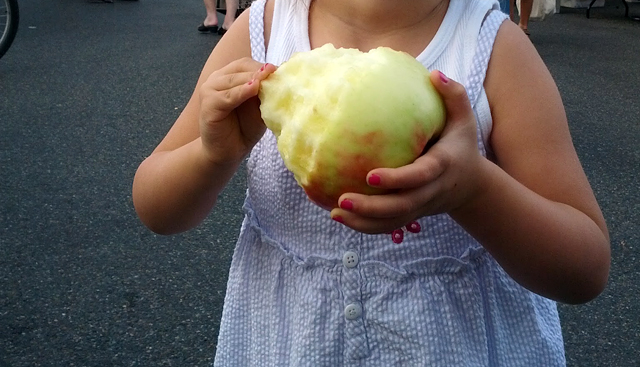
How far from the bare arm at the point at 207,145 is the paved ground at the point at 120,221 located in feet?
4.43

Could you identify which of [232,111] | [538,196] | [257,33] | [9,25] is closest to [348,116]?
[232,111]

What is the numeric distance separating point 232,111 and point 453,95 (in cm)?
34

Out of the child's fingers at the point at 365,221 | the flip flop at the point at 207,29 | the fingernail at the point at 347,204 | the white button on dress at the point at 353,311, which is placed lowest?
the flip flop at the point at 207,29

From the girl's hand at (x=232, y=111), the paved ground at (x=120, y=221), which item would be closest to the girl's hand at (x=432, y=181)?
the girl's hand at (x=232, y=111)

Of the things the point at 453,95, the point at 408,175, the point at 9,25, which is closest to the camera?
the point at 408,175

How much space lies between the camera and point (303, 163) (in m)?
1.05

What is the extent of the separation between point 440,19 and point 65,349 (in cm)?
190

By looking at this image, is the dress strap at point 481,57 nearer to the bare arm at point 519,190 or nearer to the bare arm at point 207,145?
the bare arm at point 519,190

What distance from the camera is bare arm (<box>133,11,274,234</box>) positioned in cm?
109

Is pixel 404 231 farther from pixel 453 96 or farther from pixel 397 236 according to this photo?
pixel 453 96

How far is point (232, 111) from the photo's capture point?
112 cm

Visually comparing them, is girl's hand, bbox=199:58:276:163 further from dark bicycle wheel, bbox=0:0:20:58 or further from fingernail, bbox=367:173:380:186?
dark bicycle wheel, bbox=0:0:20:58

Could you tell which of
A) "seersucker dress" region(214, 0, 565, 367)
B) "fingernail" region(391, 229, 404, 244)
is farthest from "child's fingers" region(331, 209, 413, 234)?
"seersucker dress" region(214, 0, 565, 367)

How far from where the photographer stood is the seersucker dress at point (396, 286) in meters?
1.30
